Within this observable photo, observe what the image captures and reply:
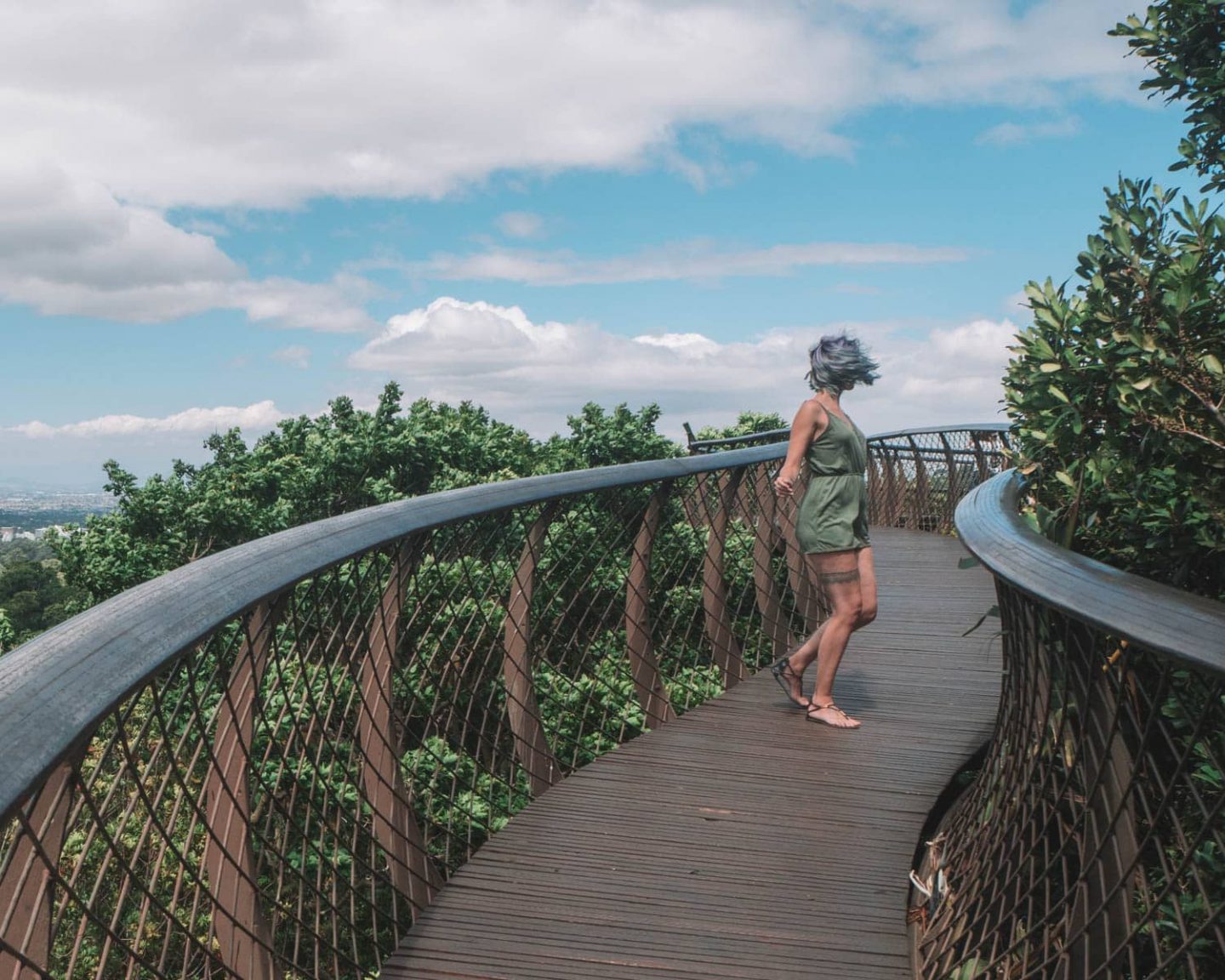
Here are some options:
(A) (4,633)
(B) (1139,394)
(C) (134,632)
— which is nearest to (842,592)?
(B) (1139,394)

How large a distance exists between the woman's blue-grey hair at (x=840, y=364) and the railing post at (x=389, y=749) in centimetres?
252

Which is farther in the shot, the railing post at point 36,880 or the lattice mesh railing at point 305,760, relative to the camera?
the lattice mesh railing at point 305,760

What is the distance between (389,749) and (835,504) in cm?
254

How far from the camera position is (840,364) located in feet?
17.1

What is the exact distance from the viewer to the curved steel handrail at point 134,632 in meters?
1.35

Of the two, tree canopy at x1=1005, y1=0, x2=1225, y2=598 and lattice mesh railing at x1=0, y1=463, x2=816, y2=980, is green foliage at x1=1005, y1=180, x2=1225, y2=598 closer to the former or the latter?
tree canopy at x1=1005, y1=0, x2=1225, y2=598

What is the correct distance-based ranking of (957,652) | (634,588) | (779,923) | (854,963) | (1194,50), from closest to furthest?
(854,963)
(779,923)
(1194,50)
(634,588)
(957,652)

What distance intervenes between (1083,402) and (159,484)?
960 inches

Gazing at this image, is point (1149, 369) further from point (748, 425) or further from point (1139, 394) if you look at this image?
point (748, 425)

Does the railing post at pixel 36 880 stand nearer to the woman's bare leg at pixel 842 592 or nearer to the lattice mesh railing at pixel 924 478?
the woman's bare leg at pixel 842 592

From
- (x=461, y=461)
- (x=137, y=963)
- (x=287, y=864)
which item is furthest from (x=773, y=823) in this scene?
(x=461, y=461)

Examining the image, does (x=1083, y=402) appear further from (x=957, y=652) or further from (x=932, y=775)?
(x=957, y=652)

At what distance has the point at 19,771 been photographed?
4.18ft

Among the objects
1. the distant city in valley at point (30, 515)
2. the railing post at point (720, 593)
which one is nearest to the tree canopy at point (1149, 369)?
the railing post at point (720, 593)
